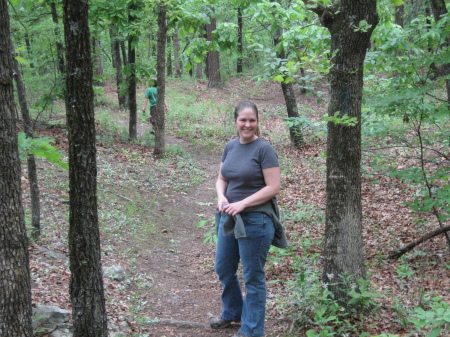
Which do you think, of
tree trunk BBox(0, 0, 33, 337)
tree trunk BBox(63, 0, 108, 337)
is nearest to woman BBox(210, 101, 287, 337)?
tree trunk BBox(63, 0, 108, 337)

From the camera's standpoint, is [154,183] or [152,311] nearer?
[152,311]

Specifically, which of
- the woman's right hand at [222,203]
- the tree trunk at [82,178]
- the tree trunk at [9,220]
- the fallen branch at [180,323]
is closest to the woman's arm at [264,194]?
the woman's right hand at [222,203]

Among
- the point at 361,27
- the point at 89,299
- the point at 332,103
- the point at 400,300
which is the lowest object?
the point at 400,300

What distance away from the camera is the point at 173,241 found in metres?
7.32

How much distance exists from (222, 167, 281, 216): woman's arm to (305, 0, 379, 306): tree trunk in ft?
2.39

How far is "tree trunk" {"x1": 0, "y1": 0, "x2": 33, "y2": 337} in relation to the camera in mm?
2717

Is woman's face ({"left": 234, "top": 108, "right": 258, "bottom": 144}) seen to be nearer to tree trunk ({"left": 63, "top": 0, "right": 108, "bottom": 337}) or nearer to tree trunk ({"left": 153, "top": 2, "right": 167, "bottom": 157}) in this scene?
tree trunk ({"left": 63, "top": 0, "right": 108, "bottom": 337})

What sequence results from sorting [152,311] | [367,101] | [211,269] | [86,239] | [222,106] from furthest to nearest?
1. [222,106]
2. [211,269]
3. [367,101]
4. [152,311]
5. [86,239]

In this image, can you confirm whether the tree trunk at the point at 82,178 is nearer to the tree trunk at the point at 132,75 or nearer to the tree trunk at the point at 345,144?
the tree trunk at the point at 345,144

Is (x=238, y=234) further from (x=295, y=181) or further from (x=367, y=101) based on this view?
(x=295, y=181)

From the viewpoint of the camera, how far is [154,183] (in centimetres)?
1005

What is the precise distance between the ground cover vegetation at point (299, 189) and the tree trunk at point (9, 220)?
0.89 feet

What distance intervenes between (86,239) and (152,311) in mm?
2107

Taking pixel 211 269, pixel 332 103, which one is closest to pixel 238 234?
pixel 332 103
